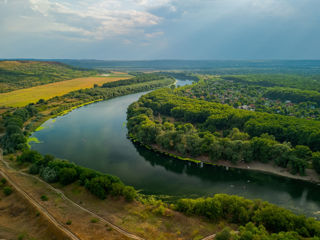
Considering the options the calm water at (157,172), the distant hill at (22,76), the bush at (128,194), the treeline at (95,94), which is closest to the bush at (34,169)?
the calm water at (157,172)

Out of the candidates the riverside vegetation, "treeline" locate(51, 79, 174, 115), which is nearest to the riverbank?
the riverside vegetation

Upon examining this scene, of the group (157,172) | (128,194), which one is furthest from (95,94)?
(128,194)

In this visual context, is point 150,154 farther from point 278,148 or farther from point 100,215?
point 278,148

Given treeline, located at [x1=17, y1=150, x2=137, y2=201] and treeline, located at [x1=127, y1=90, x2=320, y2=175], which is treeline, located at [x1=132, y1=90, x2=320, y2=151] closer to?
treeline, located at [x1=127, y1=90, x2=320, y2=175]

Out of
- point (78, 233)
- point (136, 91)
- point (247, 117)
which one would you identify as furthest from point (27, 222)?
point (136, 91)

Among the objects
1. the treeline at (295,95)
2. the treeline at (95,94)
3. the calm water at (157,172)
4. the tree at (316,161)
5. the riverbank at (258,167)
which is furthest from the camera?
the treeline at (95,94)

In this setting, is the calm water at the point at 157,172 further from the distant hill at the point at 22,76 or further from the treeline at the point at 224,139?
the distant hill at the point at 22,76
